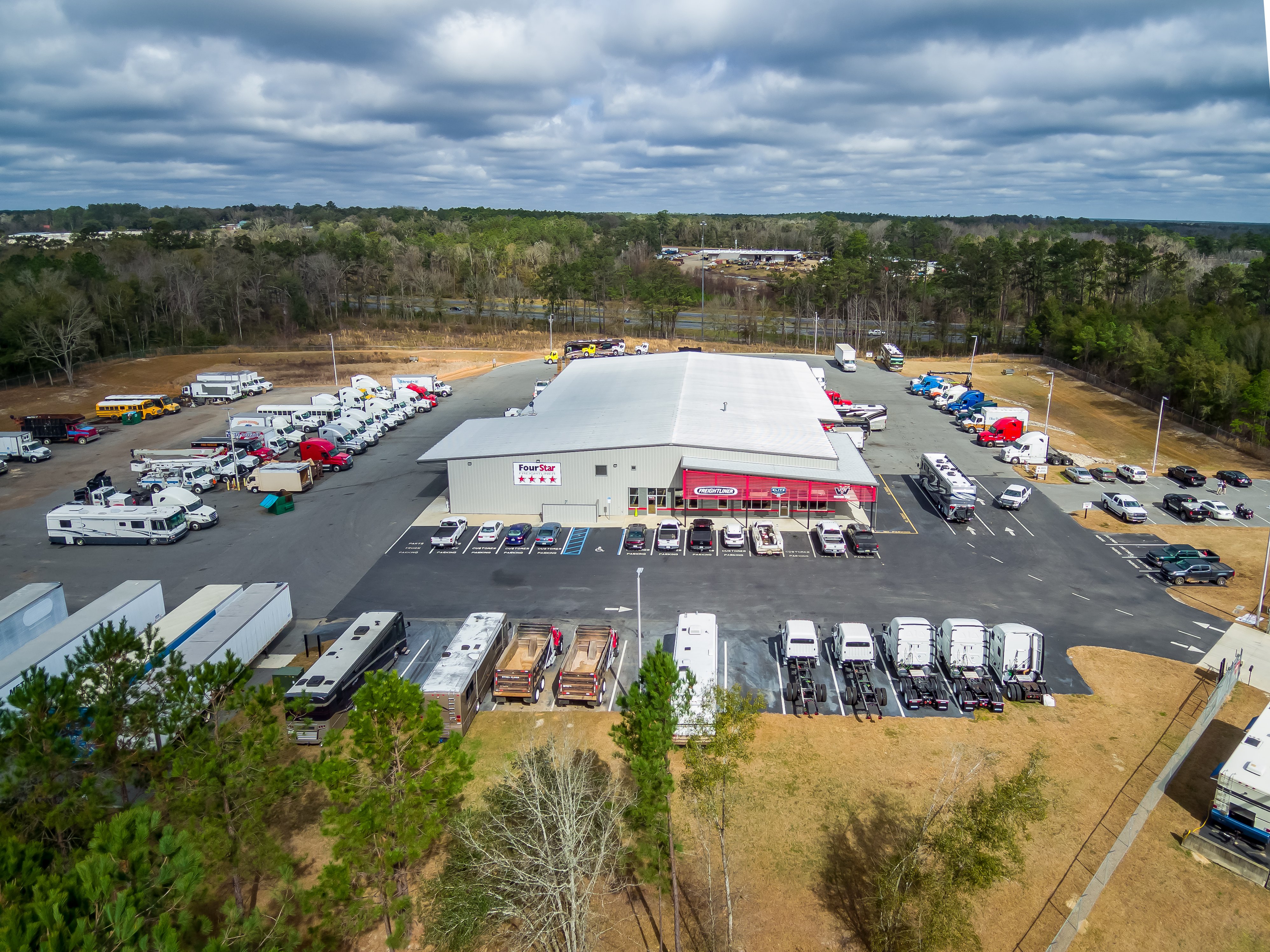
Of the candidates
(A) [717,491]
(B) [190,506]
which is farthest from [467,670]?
(B) [190,506]

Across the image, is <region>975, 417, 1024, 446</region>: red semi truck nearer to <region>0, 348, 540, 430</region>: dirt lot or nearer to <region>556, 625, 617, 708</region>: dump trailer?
<region>556, 625, 617, 708</region>: dump trailer

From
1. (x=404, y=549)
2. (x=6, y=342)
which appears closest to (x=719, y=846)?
(x=404, y=549)

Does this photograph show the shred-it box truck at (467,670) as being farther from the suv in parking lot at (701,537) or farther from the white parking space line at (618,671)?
the suv in parking lot at (701,537)

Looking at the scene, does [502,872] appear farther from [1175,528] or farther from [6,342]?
[6,342]

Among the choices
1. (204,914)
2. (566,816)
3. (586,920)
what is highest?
(566,816)

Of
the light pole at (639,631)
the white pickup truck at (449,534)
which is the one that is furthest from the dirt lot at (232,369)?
the light pole at (639,631)
